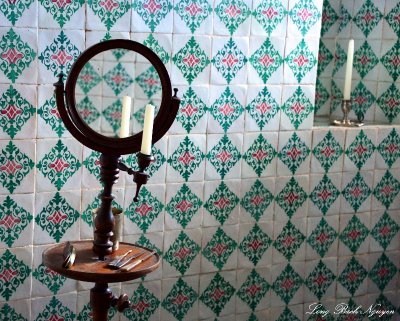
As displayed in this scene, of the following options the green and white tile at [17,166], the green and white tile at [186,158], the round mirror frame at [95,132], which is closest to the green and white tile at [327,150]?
the green and white tile at [186,158]

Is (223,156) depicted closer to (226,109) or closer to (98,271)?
(226,109)

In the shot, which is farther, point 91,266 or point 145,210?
point 145,210

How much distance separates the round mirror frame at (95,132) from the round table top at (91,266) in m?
0.27

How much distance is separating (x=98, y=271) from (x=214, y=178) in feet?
2.43

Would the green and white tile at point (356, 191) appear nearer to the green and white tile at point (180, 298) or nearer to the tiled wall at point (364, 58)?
the tiled wall at point (364, 58)

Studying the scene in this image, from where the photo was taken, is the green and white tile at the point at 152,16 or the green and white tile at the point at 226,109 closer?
the green and white tile at the point at 152,16

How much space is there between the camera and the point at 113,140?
6.79 ft

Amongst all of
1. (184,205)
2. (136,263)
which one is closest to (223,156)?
(184,205)

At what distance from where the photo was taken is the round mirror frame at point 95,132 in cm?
202

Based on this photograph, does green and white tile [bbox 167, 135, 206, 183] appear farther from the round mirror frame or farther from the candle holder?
the candle holder

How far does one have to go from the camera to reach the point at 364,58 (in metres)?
3.12

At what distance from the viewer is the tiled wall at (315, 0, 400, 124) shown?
3037 millimetres

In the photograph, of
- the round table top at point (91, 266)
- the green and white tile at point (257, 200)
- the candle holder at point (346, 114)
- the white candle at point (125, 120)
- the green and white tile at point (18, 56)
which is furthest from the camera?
the candle holder at point (346, 114)

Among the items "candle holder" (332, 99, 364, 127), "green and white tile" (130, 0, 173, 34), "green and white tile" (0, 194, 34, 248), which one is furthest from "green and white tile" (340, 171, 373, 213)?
"green and white tile" (0, 194, 34, 248)
